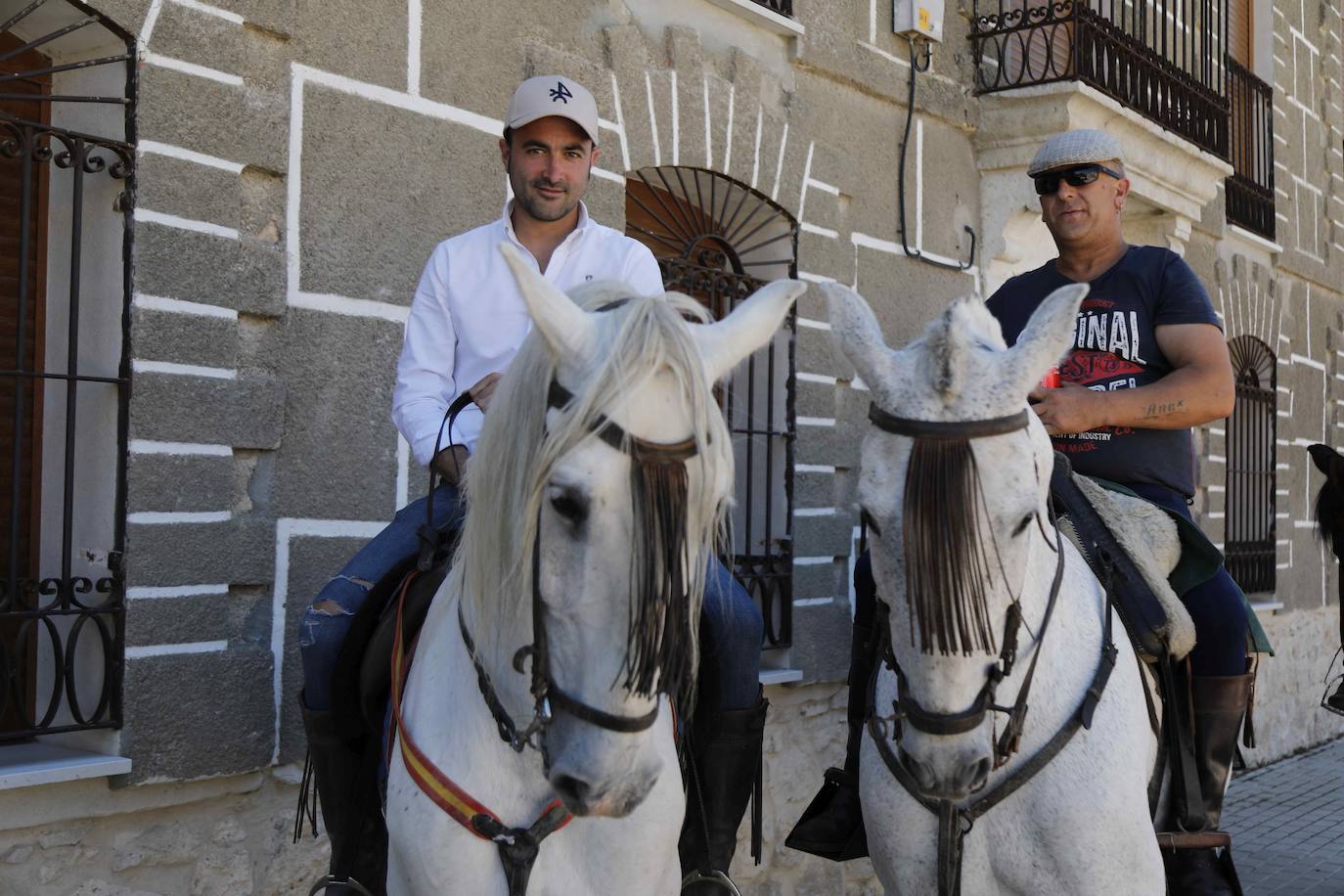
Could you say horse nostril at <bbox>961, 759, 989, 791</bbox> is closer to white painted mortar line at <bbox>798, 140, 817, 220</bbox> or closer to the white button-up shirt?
the white button-up shirt

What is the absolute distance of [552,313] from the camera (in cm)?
226

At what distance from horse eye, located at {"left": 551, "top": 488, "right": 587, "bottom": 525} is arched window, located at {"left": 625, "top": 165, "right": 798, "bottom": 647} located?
14.5 ft

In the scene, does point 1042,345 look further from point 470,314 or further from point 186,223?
point 186,223

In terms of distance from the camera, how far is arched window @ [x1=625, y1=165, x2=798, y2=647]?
6.63m

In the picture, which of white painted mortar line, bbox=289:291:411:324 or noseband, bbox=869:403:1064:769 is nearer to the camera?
noseband, bbox=869:403:1064:769

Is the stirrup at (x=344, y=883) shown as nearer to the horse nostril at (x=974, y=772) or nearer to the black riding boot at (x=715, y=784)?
the black riding boot at (x=715, y=784)

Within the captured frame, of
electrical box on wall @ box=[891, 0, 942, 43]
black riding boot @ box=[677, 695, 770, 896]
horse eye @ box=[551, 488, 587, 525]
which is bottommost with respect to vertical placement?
black riding boot @ box=[677, 695, 770, 896]

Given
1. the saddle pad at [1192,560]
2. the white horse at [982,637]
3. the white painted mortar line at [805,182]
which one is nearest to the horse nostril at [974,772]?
the white horse at [982,637]

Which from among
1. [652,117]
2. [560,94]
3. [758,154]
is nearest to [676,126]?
[652,117]

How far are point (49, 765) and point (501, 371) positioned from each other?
1.95 meters

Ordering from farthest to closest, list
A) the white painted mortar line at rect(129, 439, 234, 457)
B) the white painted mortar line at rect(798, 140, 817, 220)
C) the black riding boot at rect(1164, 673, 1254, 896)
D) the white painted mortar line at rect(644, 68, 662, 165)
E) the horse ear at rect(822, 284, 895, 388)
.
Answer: the white painted mortar line at rect(798, 140, 817, 220), the white painted mortar line at rect(644, 68, 662, 165), the white painted mortar line at rect(129, 439, 234, 457), the black riding boot at rect(1164, 673, 1254, 896), the horse ear at rect(822, 284, 895, 388)

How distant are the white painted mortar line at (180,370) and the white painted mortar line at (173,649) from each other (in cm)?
84

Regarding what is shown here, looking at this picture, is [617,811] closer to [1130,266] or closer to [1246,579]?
[1130,266]

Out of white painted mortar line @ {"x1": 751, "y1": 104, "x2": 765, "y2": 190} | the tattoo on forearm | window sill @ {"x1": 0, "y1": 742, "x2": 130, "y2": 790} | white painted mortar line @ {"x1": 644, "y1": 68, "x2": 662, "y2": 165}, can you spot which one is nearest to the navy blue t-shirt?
the tattoo on forearm
